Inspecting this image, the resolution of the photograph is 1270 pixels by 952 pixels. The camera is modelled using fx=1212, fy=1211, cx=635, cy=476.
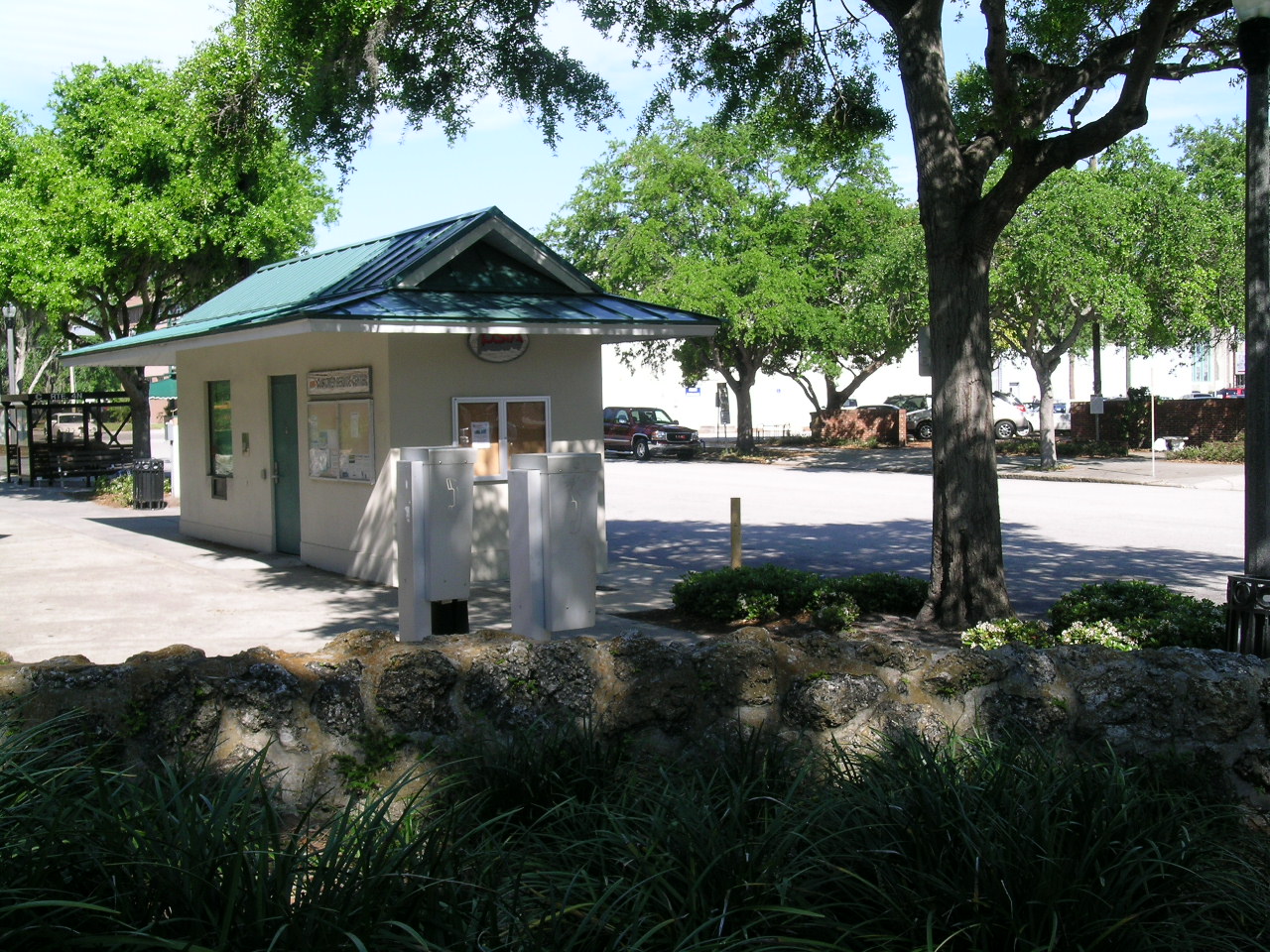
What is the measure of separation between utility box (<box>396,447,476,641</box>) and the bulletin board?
5.58 m

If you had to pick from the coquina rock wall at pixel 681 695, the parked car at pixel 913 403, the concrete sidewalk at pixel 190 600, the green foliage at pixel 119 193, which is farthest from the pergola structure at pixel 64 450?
the parked car at pixel 913 403

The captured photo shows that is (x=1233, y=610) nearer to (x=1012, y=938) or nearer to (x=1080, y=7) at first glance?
(x=1012, y=938)

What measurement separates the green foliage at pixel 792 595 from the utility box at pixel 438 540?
2.98m

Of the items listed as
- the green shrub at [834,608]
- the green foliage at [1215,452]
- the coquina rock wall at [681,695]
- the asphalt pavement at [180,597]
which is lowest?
the asphalt pavement at [180,597]

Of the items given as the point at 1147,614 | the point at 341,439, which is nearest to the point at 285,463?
the point at 341,439

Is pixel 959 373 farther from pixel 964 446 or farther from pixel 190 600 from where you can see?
pixel 190 600

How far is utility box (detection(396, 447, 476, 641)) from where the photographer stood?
739 cm

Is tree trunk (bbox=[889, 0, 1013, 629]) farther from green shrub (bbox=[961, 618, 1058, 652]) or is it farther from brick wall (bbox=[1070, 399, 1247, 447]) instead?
brick wall (bbox=[1070, 399, 1247, 447])

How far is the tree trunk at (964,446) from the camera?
→ 8.98 metres

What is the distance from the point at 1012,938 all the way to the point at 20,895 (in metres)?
2.30

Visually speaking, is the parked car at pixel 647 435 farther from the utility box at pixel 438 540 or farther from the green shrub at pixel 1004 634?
the utility box at pixel 438 540

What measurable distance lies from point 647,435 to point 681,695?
37293 millimetres

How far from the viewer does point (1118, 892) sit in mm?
3029

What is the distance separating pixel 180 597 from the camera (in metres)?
12.0
